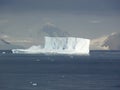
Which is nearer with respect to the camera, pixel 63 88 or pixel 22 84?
pixel 63 88

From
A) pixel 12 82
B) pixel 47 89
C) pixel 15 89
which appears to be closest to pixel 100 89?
pixel 47 89

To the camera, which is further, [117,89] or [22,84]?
[22,84]

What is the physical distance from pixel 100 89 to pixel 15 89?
1265 cm

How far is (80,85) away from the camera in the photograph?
84.8 meters

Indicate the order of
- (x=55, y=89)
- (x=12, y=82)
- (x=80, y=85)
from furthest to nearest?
(x=12, y=82), (x=80, y=85), (x=55, y=89)

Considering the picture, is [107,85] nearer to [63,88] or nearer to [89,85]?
[89,85]

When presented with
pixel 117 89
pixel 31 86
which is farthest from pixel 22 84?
pixel 117 89

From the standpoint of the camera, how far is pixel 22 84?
86.6m

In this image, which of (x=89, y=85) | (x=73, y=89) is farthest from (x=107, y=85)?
(x=73, y=89)

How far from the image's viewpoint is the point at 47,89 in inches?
3095

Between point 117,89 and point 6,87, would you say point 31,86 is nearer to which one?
point 6,87

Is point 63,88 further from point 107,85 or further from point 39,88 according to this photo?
point 107,85

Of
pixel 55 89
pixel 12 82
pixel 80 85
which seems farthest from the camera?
pixel 12 82

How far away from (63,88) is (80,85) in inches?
218
